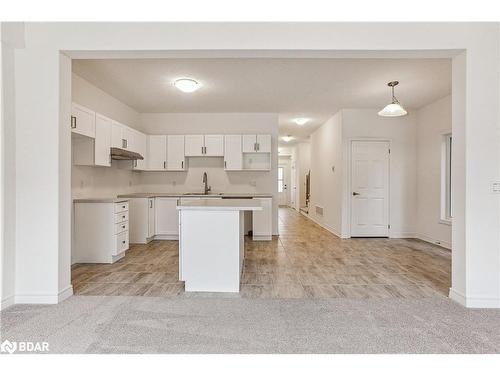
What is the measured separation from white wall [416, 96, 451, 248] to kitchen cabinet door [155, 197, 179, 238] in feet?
16.1

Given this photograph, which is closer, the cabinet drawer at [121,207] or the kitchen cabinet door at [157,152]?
the cabinet drawer at [121,207]

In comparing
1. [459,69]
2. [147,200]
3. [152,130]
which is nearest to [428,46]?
[459,69]

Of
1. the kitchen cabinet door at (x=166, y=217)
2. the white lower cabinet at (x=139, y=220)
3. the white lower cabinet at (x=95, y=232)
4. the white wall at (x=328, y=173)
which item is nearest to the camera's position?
the white lower cabinet at (x=95, y=232)

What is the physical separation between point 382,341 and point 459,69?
8.29 feet

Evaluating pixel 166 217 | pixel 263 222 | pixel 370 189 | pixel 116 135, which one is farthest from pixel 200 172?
pixel 370 189

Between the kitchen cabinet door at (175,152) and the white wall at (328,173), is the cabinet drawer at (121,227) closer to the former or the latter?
the kitchen cabinet door at (175,152)

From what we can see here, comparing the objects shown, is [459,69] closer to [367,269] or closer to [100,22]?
[367,269]

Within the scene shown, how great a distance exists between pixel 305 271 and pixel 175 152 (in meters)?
3.72

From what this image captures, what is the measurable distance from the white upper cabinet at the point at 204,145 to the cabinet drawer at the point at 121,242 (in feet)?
7.45

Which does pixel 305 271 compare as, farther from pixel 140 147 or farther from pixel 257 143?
pixel 140 147

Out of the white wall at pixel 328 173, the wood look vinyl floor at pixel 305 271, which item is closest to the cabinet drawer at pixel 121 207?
the wood look vinyl floor at pixel 305 271

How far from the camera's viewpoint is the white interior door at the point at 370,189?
594 centimetres

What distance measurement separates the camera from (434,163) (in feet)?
17.8

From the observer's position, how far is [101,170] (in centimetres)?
471
